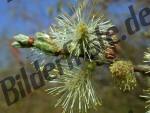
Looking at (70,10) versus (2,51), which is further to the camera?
(2,51)

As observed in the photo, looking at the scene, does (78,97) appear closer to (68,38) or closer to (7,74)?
(68,38)

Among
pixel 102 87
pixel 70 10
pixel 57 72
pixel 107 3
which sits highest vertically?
pixel 107 3

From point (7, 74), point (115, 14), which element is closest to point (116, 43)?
point (115, 14)

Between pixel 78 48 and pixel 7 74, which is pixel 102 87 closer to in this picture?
pixel 7 74

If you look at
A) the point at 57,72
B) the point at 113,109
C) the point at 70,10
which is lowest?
the point at 113,109

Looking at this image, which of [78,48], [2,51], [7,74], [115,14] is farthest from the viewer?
[2,51]

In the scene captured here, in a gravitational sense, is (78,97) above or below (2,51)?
below

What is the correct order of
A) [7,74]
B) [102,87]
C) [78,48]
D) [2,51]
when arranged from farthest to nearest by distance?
1. [2,51]
2. [7,74]
3. [102,87]
4. [78,48]

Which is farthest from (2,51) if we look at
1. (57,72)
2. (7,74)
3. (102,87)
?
(57,72)

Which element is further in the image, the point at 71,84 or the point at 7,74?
the point at 7,74
